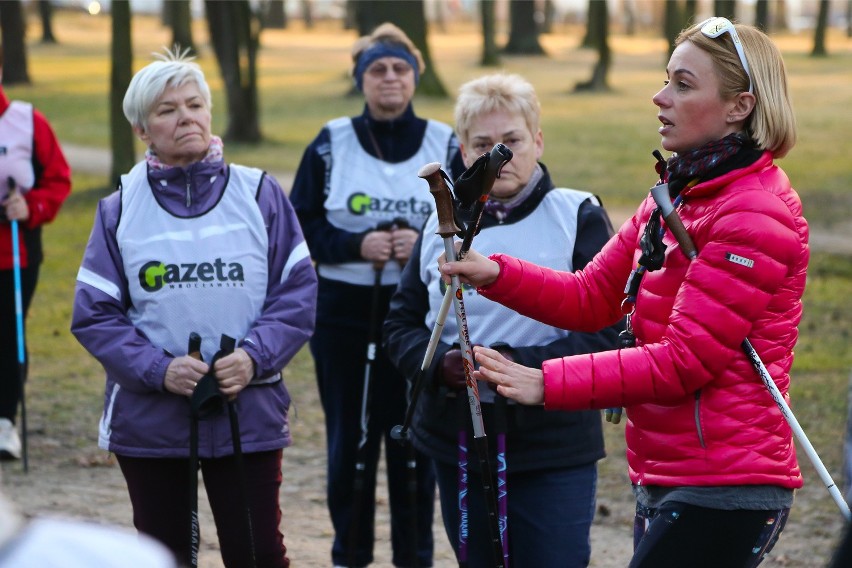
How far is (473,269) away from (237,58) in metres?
18.1

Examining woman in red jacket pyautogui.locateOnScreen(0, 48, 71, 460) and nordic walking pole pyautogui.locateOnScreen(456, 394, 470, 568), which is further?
woman in red jacket pyautogui.locateOnScreen(0, 48, 71, 460)

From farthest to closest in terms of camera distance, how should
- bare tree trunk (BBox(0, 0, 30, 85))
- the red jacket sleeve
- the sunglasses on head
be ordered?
bare tree trunk (BBox(0, 0, 30, 85)) < the red jacket sleeve < the sunglasses on head

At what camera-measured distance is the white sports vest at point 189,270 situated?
14.8 feet

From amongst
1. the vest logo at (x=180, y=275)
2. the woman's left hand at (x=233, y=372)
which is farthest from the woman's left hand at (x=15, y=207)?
the woman's left hand at (x=233, y=372)

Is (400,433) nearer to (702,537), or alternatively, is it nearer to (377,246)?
(702,537)

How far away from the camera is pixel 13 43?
32812 millimetres

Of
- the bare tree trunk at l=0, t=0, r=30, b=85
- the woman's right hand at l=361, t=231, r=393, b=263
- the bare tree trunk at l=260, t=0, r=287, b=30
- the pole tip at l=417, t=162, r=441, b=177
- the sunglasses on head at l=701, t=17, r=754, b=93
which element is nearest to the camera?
the sunglasses on head at l=701, t=17, r=754, b=93

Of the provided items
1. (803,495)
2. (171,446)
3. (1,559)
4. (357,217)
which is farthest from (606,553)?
(1,559)

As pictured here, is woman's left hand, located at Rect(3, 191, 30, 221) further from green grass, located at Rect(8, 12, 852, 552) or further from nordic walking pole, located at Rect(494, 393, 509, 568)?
nordic walking pole, located at Rect(494, 393, 509, 568)

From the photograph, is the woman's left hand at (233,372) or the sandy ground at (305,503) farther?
the sandy ground at (305,503)

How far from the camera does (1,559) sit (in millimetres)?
1695

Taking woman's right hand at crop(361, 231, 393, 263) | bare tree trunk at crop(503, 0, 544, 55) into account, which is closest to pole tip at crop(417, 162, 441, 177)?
woman's right hand at crop(361, 231, 393, 263)

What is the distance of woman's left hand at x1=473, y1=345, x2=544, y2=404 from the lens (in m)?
3.48

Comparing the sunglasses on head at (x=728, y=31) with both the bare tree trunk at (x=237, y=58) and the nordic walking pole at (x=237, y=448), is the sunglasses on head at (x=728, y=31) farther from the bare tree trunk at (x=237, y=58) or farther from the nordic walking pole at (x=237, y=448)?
the bare tree trunk at (x=237, y=58)
